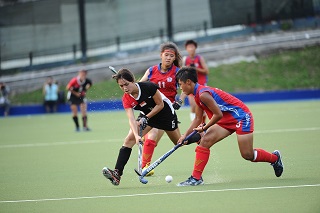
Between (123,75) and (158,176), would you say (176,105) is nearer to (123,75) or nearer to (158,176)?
(158,176)

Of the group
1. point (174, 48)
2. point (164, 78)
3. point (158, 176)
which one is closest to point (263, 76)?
point (164, 78)

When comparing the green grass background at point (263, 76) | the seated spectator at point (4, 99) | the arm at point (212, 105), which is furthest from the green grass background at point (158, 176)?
the green grass background at point (263, 76)

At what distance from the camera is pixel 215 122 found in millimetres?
8773

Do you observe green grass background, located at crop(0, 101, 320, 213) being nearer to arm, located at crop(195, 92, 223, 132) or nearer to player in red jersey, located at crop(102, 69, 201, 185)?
player in red jersey, located at crop(102, 69, 201, 185)

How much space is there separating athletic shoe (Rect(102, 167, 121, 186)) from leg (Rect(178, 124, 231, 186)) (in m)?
0.76

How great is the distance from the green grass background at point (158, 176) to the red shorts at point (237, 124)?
2.02ft

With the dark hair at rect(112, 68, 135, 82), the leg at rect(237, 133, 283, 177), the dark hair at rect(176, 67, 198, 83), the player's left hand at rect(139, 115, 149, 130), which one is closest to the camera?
the dark hair at rect(176, 67, 198, 83)

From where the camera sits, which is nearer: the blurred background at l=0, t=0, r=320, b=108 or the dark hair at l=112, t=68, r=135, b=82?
the dark hair at l=112, t=68, r=135, b=82

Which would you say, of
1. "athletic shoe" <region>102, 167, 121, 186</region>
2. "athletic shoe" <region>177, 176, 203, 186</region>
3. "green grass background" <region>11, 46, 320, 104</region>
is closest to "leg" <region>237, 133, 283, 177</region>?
"athletic shoe" <region>177, 176, 203, 186</region>

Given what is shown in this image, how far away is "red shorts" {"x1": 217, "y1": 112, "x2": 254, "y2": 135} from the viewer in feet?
29.4

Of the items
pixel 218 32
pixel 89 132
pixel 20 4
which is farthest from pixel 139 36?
pixel 89 132

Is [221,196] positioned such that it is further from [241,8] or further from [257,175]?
[241,8]

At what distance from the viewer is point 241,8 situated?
101 ft

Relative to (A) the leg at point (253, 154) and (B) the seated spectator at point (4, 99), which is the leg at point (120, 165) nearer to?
(A) the leg at point (253, 154)
